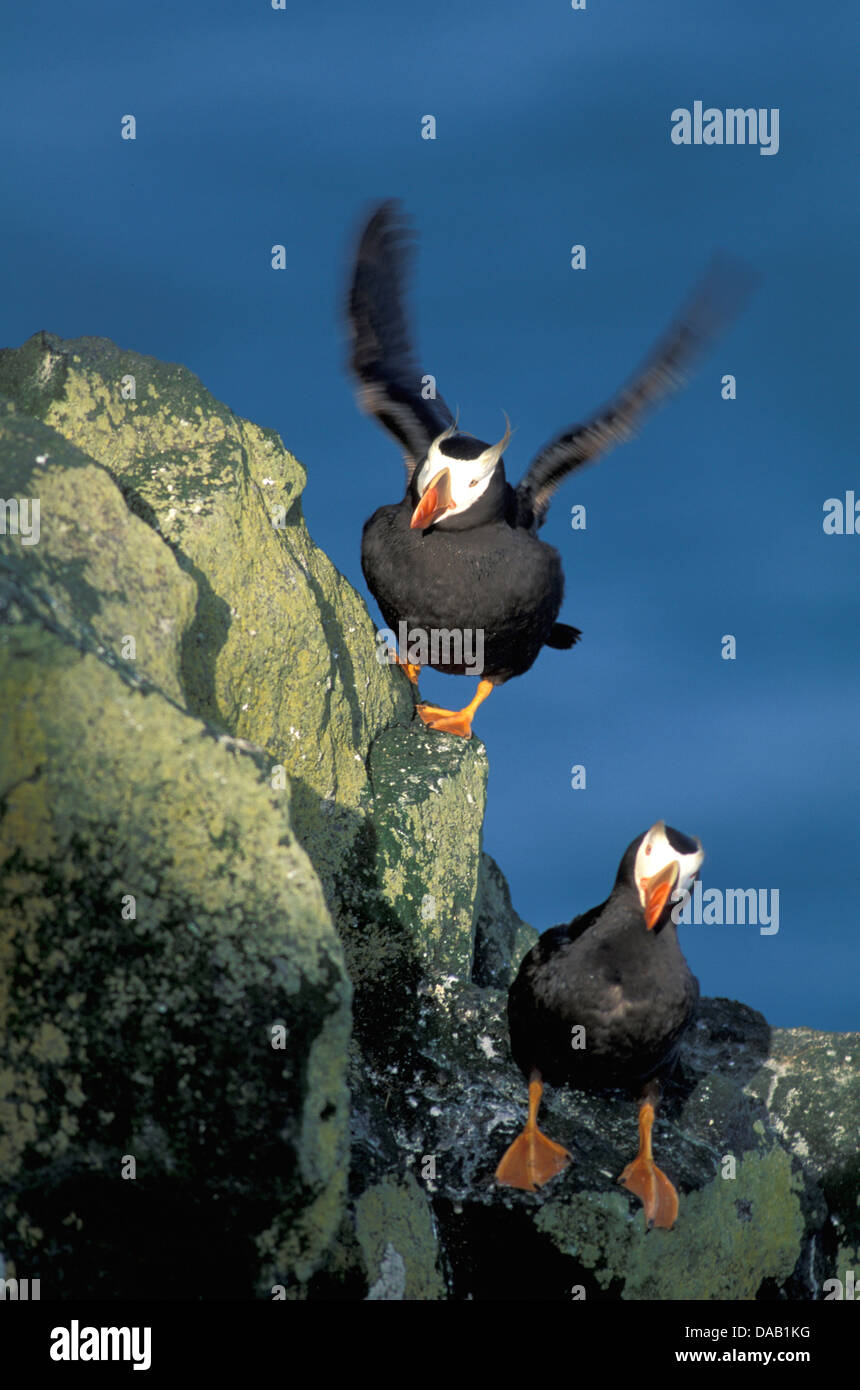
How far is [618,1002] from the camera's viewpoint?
17.4 ft

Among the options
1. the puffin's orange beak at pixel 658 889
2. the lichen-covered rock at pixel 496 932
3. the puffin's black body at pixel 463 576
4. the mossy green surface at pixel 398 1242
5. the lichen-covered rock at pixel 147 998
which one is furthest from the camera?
the lichen-covered rock at pixel 496 932

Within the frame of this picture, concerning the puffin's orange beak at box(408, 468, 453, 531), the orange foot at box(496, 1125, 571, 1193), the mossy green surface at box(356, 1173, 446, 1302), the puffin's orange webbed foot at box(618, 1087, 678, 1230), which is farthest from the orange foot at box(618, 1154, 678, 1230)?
the puffin's orange beak at box(408, 468, 453, 531)

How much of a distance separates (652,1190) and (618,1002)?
0.78 meters

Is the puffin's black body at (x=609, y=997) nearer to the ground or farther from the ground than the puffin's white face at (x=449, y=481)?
nearer to the ground

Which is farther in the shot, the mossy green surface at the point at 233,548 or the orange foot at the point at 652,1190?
the mossy green surface at the point at 233,548

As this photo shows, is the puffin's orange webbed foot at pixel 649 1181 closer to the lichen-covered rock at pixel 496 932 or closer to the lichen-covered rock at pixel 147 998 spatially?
the lichen-covered rock at pixel 147 998

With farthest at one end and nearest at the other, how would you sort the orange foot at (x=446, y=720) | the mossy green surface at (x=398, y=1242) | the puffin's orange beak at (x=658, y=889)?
the orange foot at (x=446, y=720) → the puffin's orange beak at (x=658, y=889) → the mossy green surface at (x=398, y=1242)

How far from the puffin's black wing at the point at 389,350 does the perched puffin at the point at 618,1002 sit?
2975 millimetres

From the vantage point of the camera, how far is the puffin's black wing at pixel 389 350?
293 inches

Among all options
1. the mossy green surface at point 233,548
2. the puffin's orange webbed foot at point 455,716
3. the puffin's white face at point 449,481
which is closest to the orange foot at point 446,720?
the puffin's orange webbed foot at point 455,716

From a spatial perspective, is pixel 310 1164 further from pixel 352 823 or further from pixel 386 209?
pixel 386 209

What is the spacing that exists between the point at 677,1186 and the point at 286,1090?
2.29 metres

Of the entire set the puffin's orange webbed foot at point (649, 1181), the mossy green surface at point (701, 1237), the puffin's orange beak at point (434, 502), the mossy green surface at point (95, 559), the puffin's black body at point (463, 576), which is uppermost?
the puffin's orange beak at point (434, 502)
